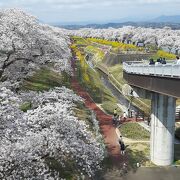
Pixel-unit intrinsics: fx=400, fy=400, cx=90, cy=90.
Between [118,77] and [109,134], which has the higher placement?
[109,134]

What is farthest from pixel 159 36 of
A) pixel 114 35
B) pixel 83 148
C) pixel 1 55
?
pixel 83 148

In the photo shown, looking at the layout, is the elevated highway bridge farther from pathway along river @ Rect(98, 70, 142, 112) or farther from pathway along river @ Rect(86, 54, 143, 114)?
pathway along river @ Rect(98, 70, 142, 112)

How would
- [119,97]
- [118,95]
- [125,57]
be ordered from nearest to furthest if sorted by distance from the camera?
[119,97], [118,95], [125,57]

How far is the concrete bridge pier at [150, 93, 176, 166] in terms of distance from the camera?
2728 cm

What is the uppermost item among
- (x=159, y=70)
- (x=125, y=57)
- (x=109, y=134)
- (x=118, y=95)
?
(x=159, y=70)

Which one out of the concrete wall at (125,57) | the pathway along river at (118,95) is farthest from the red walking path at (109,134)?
the concrete wall at (125,57)

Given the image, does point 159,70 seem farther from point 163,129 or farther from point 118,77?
point 118,77

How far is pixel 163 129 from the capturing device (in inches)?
1081

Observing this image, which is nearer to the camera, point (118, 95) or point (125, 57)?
point (118, 95)

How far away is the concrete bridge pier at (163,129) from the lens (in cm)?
2728

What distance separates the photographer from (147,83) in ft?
91.1

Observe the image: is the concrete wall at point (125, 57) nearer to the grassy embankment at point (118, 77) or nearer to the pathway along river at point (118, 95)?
the grassy embankment at point (118, 77)

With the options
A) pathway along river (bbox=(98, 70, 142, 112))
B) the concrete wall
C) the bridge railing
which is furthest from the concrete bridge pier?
the concrete wall

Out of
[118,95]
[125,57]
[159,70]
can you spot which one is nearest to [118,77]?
[118,95]
